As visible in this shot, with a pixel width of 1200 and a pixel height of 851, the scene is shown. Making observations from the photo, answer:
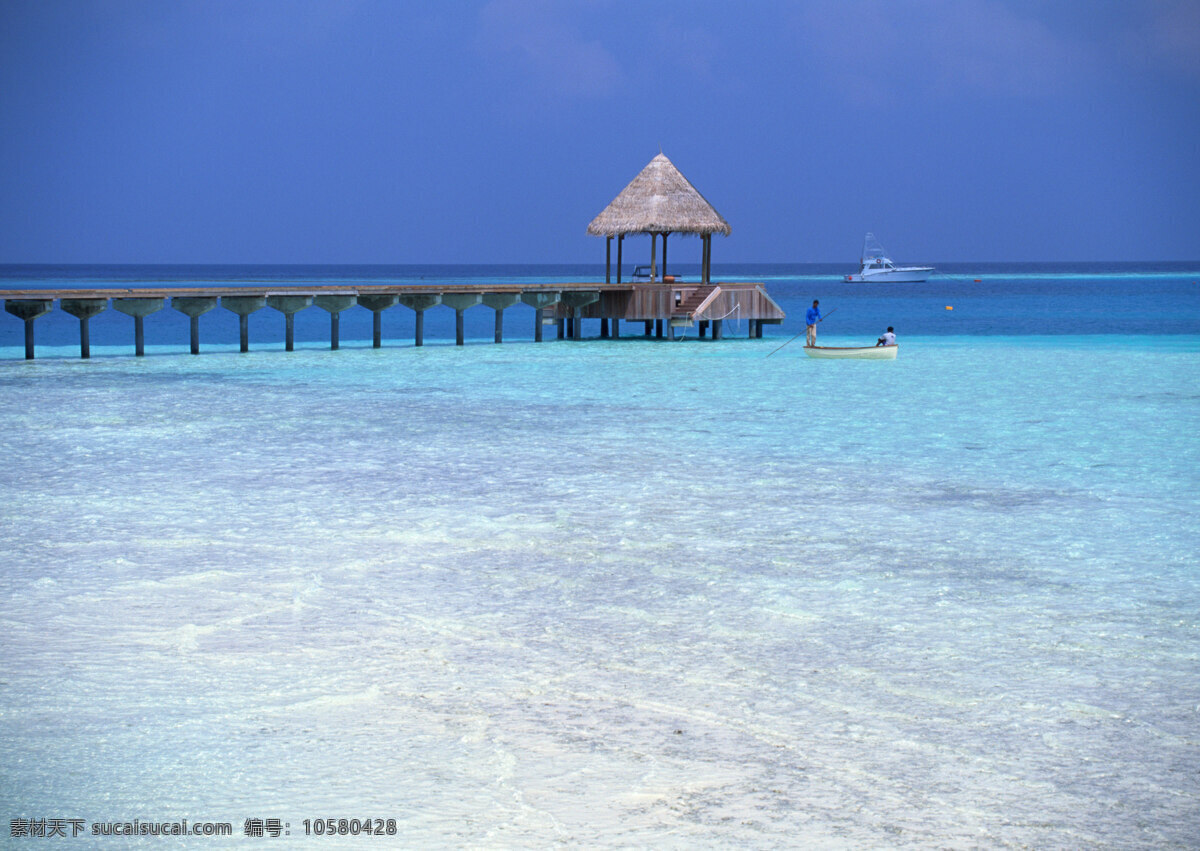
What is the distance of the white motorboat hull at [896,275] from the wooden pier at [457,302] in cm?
12255

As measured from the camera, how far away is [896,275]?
158750 mm

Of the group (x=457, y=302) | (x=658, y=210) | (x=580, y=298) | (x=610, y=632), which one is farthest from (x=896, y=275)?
(x=610, y=632)

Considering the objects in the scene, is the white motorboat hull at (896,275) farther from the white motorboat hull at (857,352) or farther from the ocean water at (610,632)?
the ocean water at (610,632)

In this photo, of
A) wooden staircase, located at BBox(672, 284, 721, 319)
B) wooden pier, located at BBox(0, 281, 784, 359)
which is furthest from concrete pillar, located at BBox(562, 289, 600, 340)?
wooden staircase, located at BBox(672, 284, 721, 319)

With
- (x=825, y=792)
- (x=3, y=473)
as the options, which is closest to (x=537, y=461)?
(x=3, y=473)

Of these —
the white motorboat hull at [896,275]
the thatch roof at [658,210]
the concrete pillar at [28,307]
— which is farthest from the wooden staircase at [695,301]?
the white motorboat hull at [896,275]

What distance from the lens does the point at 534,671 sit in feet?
18.0

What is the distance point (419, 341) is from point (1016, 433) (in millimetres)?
19731

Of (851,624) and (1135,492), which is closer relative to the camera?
(851,624)

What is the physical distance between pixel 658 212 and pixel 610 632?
26.6m

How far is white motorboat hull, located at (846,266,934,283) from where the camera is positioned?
15450 centimetres

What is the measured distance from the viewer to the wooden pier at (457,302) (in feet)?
84.0

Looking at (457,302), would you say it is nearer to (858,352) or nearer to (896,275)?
(858,352)

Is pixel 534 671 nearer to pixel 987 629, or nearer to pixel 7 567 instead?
pixel 987 629
